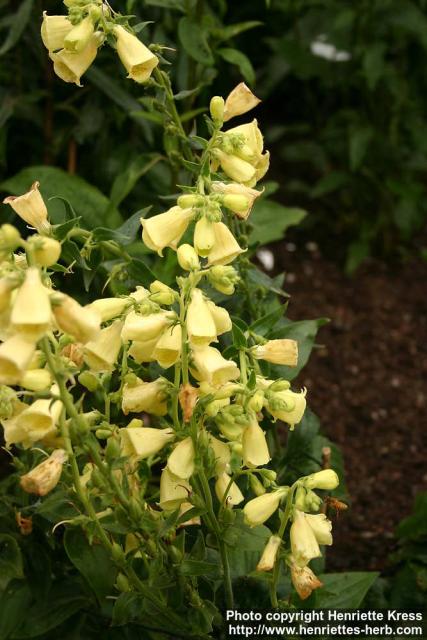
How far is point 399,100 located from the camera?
134 inches

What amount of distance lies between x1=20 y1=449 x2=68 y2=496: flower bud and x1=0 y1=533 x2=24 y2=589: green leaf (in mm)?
389

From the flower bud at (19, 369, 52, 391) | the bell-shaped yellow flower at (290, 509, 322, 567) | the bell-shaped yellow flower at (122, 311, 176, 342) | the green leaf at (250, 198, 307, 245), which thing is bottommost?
the green leaf at (250, 198, 307, 245)

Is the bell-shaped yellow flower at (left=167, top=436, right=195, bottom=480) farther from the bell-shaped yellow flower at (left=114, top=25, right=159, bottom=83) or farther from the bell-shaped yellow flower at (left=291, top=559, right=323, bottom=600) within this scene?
the bell-shaped yellow flower at (left=114, top=25, right=159, bottom=83)

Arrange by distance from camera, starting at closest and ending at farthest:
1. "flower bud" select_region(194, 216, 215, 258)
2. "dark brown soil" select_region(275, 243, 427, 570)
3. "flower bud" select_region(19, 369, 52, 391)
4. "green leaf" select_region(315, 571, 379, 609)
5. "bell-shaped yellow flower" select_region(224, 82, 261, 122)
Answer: "flower bud" select_region(19, 369, 52, 391) < "flower bud" select_region(194, 216, 215, 258) < "bell-shaped yellow flower" select_region(224, 82, 261, 122) < "green leaf" select_region(315, 571, 379, 609) < "dark brown soil" select_region(275, 243, 427, 570)

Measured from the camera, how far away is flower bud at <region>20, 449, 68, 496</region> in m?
1.29

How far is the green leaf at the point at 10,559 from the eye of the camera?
64.7 inches

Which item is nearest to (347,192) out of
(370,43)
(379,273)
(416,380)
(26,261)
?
(379,273)

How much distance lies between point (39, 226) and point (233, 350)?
354 mm

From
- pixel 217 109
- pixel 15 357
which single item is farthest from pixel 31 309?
pixel 217 109

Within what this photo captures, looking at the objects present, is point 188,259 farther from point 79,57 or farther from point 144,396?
point 79,57

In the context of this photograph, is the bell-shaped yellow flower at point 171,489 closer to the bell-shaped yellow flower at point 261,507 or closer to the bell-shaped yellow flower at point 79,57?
the bell-shaped yellow flower at point 261,507

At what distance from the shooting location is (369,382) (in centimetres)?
314

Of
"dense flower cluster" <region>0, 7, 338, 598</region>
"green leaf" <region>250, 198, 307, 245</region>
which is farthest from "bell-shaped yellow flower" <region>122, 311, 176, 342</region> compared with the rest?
"green leaf" <region>250, 198, 307, 245</region>

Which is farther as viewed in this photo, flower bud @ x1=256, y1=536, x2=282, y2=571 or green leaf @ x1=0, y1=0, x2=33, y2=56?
green leaf @ x1=0, y1=0, x2=33, y2=56
